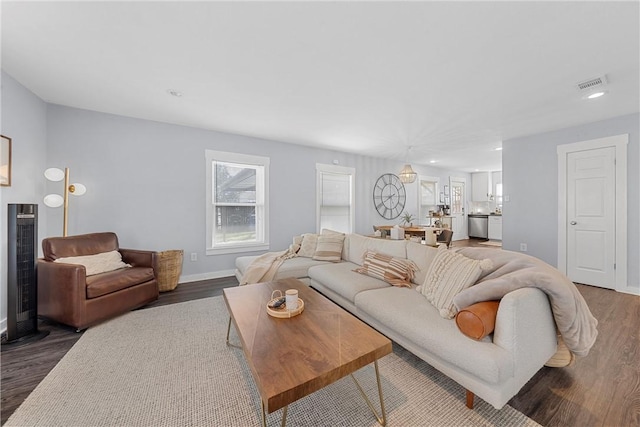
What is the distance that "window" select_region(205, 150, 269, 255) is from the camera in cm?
406

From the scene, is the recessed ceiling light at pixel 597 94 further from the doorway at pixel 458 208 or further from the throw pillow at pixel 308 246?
the doorway at pixel 458 208

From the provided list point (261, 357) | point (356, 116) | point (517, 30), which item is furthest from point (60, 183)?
point (517, 30)

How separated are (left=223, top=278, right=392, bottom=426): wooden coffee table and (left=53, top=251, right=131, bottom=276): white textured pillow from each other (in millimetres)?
1918

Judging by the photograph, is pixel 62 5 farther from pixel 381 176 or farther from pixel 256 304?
pixel 381 176

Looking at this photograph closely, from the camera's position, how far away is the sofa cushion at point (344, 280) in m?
2.30

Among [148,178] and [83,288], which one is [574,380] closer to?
[83,288]

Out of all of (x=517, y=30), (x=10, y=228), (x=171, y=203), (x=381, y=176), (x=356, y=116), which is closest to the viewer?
(x=517, y=30)

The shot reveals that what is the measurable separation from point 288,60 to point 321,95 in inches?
28.8

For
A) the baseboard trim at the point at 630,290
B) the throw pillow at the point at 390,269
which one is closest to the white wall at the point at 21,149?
the throw pillow at the point at 390,269

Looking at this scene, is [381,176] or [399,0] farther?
[381,176]

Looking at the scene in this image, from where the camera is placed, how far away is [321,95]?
2.82 m

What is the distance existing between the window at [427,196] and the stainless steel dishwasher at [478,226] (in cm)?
187

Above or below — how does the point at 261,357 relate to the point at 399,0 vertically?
below

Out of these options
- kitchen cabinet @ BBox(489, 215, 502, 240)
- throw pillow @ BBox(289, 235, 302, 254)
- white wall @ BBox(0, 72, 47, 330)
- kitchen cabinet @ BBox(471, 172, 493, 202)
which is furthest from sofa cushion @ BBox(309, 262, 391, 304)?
kitchen cabinet @ BBox(471, 172, 493, 202)
